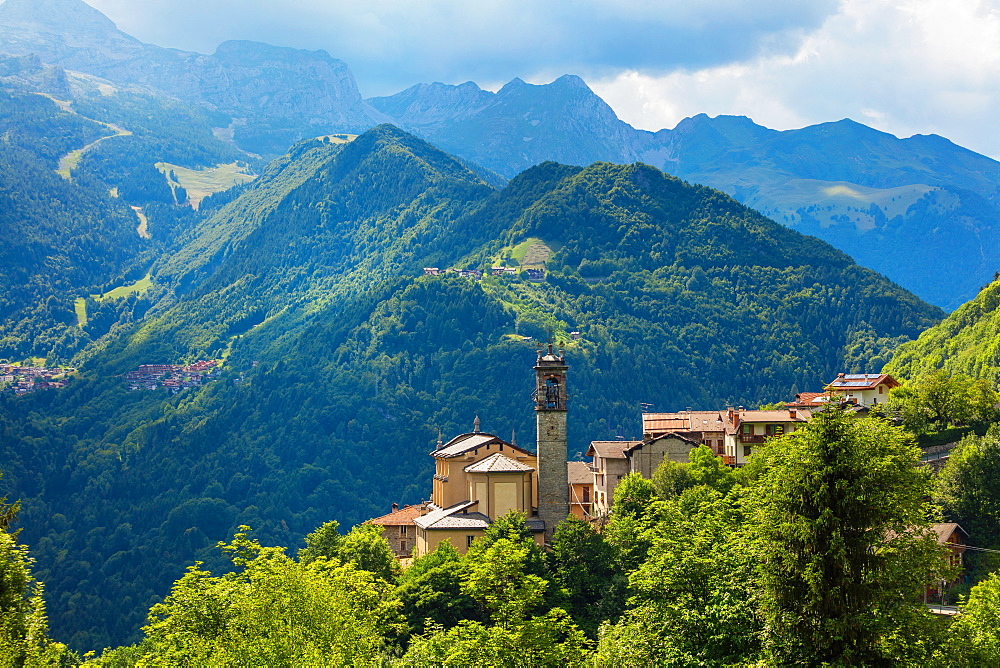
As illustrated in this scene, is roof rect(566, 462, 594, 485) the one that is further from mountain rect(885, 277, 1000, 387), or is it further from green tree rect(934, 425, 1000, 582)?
mountain rect(885, 277, 1000, 387)

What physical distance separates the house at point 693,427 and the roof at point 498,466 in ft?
62.2

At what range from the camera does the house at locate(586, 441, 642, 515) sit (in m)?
102

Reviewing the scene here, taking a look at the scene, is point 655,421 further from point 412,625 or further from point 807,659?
point 807,659

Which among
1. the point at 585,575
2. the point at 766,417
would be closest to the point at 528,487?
the point at 585,575

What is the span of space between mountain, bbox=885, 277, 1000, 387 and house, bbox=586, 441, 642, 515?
44757 mm

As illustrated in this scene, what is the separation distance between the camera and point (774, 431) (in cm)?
10344

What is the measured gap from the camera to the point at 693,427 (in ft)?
383

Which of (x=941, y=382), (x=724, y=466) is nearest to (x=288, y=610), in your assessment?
(x=724, y=466)

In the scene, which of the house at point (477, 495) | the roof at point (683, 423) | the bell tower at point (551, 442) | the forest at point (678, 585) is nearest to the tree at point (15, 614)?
the forest at point (678, 585)

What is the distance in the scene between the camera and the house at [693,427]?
112 m

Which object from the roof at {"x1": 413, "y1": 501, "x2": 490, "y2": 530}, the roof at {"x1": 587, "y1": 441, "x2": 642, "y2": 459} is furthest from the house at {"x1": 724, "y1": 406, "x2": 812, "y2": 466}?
the roof at {"x1": 413, "y1": 501, "x2": 490, "y2": 530}

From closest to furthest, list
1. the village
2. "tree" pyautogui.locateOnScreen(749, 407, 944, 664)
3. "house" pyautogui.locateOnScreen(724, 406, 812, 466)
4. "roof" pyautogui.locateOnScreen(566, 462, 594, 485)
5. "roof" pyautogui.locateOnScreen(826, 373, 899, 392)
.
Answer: "tree" pyautogui.locateOnScreen(749, 407, 944, 664) < the village < "house" pyautogui.locateOnScreen(724, 406, 812, 466) < "roof" pyautogui.locateOnScreen(566, 462, 594, 485) < "roof" pyautogui.locateOnScreen(826, 373, 899, 392)

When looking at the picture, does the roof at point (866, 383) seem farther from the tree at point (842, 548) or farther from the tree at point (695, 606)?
the tree at point (842, 548)

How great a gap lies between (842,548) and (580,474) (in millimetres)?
76181
